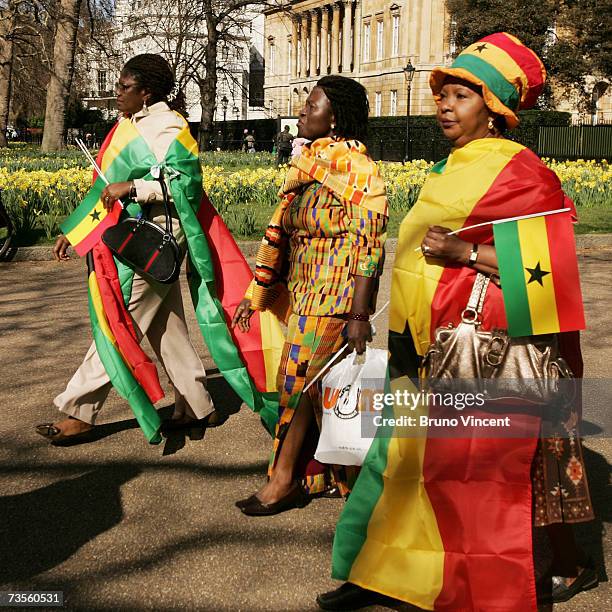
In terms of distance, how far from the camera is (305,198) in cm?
390

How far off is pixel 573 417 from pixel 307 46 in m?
90.7

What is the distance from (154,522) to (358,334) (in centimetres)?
115

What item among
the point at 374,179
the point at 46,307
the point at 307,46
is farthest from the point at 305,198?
the point at 307,46

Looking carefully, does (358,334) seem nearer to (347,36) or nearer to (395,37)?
(395,37)

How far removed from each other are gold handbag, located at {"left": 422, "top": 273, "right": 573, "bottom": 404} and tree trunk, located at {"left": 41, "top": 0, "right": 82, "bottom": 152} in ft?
80.6

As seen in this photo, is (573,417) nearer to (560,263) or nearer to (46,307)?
(560,263)

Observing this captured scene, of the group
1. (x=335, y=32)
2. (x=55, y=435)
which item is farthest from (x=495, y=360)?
(x=335, y=32)

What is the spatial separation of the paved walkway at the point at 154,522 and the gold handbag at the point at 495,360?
2.94 feet

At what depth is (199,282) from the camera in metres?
4.94

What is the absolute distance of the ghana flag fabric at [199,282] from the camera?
15.4ft

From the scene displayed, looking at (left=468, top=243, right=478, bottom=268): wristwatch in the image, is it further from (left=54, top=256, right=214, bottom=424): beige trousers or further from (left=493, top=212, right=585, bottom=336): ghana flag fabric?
(left=54, top=256, right=214, bottom=424): beige trousers

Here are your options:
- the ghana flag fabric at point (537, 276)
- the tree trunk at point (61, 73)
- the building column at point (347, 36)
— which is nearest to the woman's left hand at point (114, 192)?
the ghana flag fabric at point (537, 276)

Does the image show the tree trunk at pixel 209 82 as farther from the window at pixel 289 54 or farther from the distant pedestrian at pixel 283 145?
the window at pixel 289 54

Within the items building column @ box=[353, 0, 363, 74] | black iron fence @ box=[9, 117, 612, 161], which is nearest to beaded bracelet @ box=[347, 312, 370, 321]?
black iron fence @ box=[9, 117, 612, 161]
